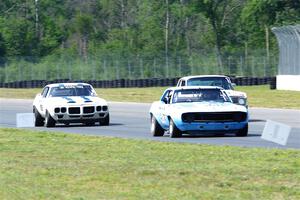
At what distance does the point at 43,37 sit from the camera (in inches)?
3607

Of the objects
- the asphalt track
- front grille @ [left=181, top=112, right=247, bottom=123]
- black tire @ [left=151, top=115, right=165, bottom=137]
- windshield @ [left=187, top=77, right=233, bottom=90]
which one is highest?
windshield @ [left=187, top=77, right=233, bottom=90]

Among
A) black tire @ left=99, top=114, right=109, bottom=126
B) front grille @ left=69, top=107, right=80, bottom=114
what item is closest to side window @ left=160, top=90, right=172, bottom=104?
front grille @ left=69, top=107, right=80, bottom=114

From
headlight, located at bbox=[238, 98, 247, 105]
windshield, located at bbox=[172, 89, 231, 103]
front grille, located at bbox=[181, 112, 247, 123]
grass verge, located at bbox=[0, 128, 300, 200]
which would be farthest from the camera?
headlight, located at bbox=[238, 98, 247, 105]

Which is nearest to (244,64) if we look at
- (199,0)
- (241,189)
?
(199,0)

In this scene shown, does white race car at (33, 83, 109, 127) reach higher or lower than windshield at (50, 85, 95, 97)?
lower

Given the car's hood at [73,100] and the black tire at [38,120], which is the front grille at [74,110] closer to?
the car's hood at [73,100]

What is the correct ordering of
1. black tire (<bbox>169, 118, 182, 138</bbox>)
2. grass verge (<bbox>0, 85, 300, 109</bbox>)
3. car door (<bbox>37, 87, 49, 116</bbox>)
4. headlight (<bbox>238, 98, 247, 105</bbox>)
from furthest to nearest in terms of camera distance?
grass verge (<bbox>0, 85, 300, 109</bbox>) < car door (<bbox>37, 87, 49, 116</bbox>) < headlight (<bbox>238, 98, 247, 105</bbox>) < black tire (<bbox>169, 118, 182, 138</bbox>)

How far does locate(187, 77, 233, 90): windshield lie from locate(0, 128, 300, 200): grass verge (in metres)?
7.91

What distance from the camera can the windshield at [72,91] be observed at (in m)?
29.5

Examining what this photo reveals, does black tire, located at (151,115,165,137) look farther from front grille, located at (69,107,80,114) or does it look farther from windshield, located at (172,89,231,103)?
front grille, located at (69,107,80,114)

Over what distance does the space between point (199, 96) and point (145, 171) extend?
9.07 m

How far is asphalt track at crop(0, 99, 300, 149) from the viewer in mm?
21578

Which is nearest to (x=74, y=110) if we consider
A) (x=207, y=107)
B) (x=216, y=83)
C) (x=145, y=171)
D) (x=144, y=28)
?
(x=216, y=83)

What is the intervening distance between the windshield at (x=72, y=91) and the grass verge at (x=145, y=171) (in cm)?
868
